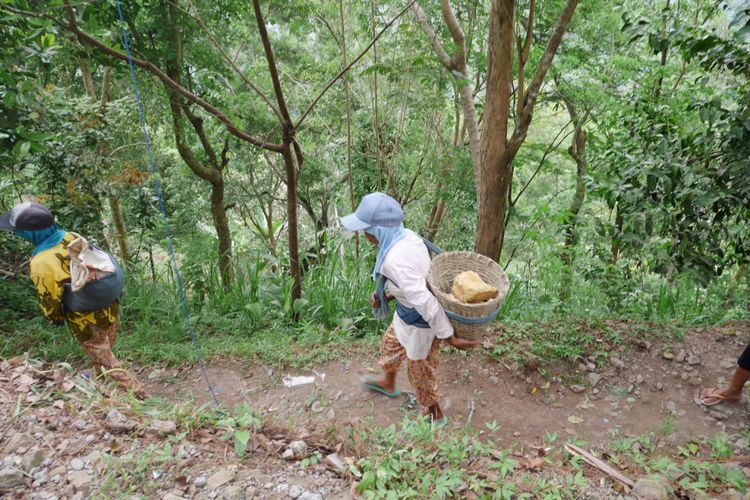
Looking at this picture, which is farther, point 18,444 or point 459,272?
point 459,272

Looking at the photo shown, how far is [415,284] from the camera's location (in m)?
2.83

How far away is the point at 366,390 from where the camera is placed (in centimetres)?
374

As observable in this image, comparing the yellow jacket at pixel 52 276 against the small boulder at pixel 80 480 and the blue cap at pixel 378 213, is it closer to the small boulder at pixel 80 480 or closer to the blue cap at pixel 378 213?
the small boulder at pixel 80 480

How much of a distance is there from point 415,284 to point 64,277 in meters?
2.36

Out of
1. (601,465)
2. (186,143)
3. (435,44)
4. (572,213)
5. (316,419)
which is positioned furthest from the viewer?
(186,143)

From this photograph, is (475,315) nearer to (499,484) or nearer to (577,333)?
(499,484)

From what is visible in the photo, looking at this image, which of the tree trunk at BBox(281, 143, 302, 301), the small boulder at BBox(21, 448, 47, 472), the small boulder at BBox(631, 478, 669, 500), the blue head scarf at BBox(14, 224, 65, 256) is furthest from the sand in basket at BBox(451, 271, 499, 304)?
the blue head scarf at BBox(14, 224, 65, 256)

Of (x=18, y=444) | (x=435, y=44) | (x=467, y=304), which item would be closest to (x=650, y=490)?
(x=467, y=304)

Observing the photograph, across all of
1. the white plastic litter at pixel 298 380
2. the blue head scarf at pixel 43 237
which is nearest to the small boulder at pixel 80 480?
the blue head scarf at pixel 43 237

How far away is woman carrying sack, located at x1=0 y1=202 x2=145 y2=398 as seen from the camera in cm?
303

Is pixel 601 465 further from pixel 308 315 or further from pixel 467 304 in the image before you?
pixel 308 315

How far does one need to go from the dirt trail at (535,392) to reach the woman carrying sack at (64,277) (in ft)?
2.69

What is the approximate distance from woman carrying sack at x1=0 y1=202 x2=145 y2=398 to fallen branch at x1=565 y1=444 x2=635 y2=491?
9.47ft

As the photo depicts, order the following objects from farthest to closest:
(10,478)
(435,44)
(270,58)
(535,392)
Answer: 1. (435,44)
2. (535,392)
3. (270,58)
4. (10,478)
